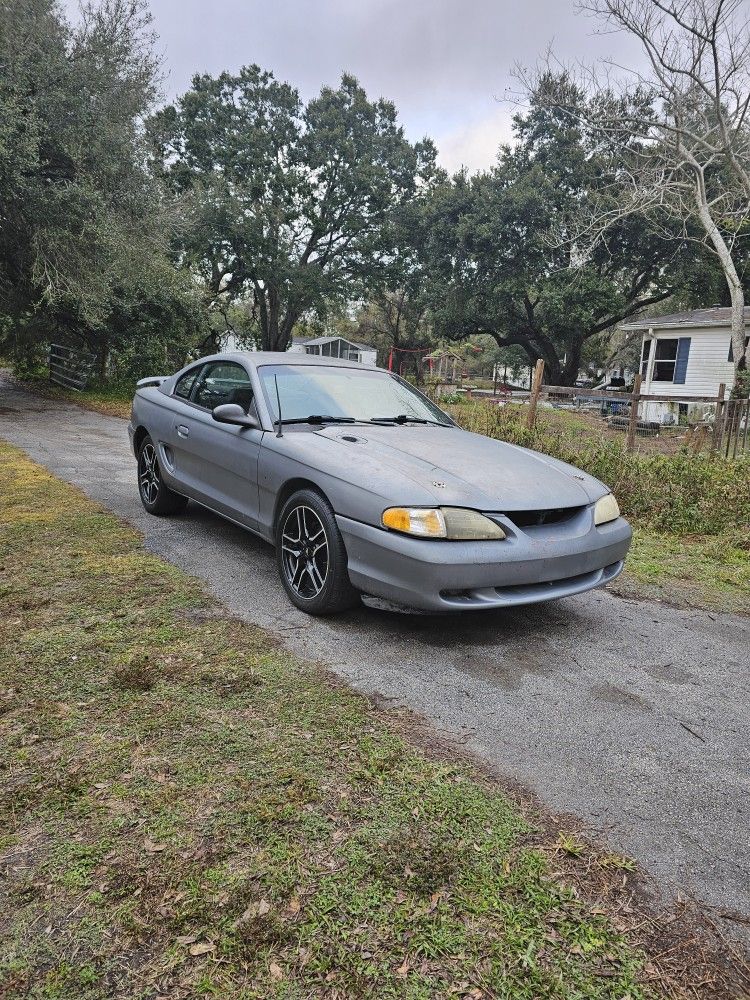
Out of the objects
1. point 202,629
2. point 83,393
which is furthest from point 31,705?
point 83,393

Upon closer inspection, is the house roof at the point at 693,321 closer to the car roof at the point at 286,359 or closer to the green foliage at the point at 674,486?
the green foliage at the point at 674,486

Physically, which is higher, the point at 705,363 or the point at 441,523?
the point at 705,363

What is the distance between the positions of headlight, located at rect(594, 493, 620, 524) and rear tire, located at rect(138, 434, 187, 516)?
10.9 ft

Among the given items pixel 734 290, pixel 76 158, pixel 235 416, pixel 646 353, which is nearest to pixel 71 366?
pixel 76 158

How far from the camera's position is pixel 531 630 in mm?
3561

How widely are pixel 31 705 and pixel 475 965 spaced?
1853 mm

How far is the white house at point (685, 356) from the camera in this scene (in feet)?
72.4

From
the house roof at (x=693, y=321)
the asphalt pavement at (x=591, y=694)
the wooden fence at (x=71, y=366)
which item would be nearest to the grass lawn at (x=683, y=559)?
the asphalt pavement at (x=591, y=694)

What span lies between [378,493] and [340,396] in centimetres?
137

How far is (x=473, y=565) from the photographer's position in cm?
301

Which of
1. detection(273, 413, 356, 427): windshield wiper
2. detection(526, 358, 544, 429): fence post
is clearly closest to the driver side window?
detection(273, 413, 356, 427): windshield wiper

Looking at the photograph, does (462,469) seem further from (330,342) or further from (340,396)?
(330,342)

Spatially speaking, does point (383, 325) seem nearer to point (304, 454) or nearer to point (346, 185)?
point (346, 185)

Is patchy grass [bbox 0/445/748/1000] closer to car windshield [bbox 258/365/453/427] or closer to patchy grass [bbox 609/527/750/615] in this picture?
car windshield [bbox 258/365/453/427]
